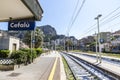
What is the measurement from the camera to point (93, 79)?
15.8 m

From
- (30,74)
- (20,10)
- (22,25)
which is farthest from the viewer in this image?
(30,74)

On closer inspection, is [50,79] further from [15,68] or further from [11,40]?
[11,40]

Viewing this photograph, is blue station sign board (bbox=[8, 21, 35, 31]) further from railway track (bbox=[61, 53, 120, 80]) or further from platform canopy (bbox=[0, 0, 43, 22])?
railway track (bbox=[61, 53, 120, 80])

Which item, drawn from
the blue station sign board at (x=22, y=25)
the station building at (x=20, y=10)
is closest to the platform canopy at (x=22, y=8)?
the station building at (x=20, y=10)

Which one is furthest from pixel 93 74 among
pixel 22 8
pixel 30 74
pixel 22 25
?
pixel 22 8

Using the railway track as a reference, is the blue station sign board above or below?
above

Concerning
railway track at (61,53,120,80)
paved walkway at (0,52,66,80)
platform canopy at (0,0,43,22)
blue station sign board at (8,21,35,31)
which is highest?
platform canopy at (0,0,43,22)

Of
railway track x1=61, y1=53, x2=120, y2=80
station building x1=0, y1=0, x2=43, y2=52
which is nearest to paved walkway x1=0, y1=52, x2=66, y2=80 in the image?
railway track x1=61, y1=53, x2=120, y2=80

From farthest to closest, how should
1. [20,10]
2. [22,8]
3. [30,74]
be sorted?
[30,74] < [20,10] < [22,8]

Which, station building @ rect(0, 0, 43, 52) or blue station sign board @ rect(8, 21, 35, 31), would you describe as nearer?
station building @ rect(0, 0, 43, 52)

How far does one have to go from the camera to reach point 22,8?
25.2 ft

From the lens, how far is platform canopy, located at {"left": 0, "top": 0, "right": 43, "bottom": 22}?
6901 mm

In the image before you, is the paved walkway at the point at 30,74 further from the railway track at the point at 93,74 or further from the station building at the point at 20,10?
the station building at the point at 20,10

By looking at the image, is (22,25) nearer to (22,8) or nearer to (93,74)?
(22,8)
